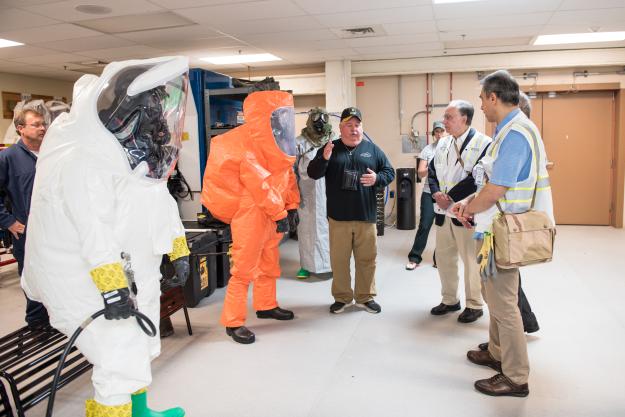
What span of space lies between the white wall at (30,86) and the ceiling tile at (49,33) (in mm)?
2866

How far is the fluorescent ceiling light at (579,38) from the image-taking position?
593 cm

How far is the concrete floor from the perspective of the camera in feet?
7.89

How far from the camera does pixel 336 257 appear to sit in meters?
3.60

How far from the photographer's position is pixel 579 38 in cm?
613

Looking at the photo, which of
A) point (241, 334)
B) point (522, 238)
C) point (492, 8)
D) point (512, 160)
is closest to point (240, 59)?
point (492, 8)

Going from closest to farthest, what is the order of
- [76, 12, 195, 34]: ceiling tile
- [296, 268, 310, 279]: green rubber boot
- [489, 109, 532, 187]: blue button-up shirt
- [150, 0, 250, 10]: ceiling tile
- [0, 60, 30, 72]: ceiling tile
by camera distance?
[489, 109, 532, 187]: blue button-up shirt
[150, 0, 250, 10]: ceiling tile
[296, 268, 310, 279]: green rubber boot
[76, 12, 195, 34]: ceiling tile
[0, 60, 30, 72]: ceiling tile

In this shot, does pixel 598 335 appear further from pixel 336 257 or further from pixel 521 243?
pixel 336 257

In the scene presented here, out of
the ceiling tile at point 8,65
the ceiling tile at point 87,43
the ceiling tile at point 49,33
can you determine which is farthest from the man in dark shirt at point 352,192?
the ceiling tile at point 8,65

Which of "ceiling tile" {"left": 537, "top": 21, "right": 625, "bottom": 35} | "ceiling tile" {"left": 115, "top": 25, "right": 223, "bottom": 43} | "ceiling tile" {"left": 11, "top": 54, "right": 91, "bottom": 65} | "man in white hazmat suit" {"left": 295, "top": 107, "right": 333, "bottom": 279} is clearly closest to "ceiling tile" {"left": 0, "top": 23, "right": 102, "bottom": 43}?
"ceiling tile" {"left": 115, "top": 25, "right": 223, "bottom": 43}

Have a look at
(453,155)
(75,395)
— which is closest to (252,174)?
(453,155)

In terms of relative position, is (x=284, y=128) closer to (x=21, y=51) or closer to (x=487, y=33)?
(x=487, y=33)

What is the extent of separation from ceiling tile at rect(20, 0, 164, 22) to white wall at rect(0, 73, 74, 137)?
4.14 meters

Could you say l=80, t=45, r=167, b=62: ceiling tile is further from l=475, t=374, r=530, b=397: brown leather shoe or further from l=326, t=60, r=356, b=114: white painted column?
l=475, t=374, r=530, b=397: brown leather shoe

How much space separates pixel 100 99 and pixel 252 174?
4.46 feet
